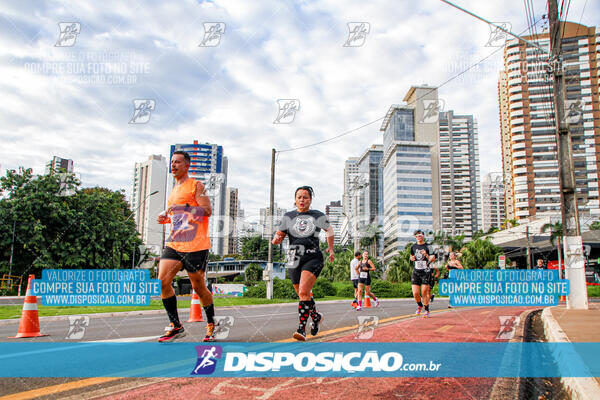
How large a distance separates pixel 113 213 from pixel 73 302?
23573 millimetres

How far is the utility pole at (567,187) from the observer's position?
1015cm

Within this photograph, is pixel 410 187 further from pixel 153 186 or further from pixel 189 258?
pixel 189 258

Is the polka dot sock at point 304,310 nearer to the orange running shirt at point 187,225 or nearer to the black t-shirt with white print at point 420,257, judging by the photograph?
the orange running shirt at point 187,225

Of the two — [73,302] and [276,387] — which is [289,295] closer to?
[73,302]

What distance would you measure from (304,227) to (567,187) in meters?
9.49

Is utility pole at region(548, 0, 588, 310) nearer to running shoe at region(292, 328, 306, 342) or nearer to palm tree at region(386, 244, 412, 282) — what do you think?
running shoe at region(292, 328, 306, 342)

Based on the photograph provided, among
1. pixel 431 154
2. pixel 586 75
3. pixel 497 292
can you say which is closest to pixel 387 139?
pixel 431 154

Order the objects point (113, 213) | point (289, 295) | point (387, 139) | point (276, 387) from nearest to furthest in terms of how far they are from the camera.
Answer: point (276, 387), point (289, 295), point (113, 213), point (387, 139)

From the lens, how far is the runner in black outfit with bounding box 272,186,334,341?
430 cm

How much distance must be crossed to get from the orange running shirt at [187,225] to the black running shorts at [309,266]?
3.12ft

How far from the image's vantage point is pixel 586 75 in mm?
109688

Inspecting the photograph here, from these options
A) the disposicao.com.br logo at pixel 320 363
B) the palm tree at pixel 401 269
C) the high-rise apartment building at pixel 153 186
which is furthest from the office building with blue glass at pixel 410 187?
the disposicao.com.br logo at pixel 320 363

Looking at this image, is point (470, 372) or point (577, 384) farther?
point (470, 372)

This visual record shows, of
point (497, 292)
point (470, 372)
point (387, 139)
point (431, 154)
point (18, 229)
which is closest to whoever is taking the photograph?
point (470, 372)
